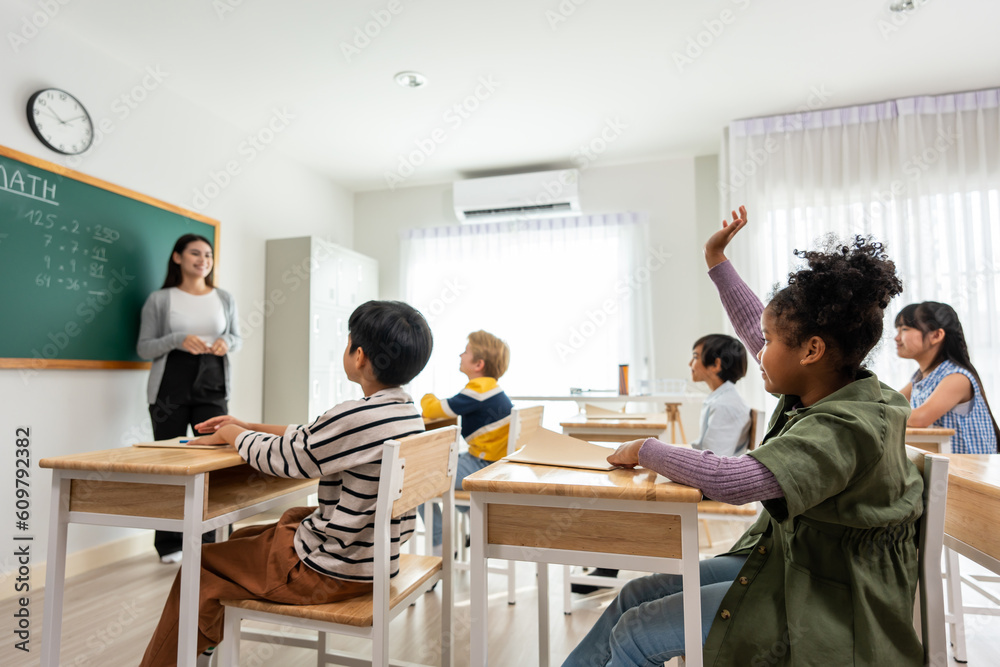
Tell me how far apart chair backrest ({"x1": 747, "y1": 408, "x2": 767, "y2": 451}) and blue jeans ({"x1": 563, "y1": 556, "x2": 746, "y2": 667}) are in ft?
3.26

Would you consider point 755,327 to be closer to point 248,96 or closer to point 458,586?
point 458,586

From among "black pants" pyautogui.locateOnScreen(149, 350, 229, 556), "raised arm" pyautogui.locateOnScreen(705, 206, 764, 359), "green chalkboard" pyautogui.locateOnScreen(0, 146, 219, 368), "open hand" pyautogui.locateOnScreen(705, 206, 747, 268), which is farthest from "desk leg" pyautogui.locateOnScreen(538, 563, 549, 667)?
"green chalkboard" pyautogui.locateOnScreen(0, 146, 219, 368)

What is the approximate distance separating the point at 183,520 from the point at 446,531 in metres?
0.62

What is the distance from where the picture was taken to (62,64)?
289cm

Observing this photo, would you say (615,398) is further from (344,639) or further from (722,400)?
(344,639)

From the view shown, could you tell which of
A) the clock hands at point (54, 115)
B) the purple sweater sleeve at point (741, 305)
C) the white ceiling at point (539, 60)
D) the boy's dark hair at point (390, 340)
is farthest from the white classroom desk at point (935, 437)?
the clock hands at point (54, 115)

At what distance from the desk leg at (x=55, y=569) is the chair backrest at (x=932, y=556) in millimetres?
1787

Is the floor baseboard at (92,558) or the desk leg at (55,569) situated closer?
the desk leg at (55,569)

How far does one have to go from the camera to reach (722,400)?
2201 millimetres

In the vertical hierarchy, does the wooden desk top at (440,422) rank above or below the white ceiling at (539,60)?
below

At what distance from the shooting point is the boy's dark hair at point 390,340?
1.47 meters

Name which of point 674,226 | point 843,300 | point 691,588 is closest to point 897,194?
point 674,226

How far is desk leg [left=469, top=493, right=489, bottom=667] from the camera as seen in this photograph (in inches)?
44.8

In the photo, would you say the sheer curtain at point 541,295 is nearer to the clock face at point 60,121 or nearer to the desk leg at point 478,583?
the clock face at point 60,121
